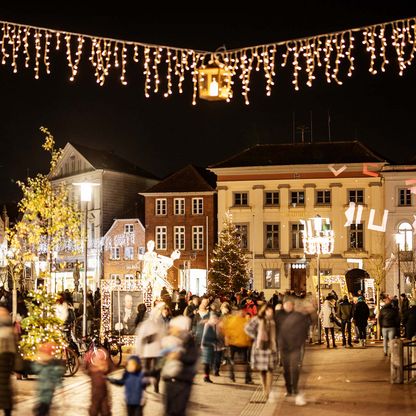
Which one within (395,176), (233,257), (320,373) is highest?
(395,176)

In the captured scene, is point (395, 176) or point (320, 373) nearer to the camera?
point (320, 373)

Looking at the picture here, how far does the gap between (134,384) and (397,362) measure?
7.97 metres

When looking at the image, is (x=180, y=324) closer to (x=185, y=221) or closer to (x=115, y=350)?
(x=115, y=350)

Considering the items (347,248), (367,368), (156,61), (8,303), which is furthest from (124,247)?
(156,61)

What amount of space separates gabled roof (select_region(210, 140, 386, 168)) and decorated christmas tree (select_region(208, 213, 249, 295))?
625 cm

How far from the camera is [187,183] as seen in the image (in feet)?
209

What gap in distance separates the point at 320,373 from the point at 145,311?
19.6 ft

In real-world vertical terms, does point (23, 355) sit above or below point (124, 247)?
below

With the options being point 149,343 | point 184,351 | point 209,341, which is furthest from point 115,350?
point 184,351

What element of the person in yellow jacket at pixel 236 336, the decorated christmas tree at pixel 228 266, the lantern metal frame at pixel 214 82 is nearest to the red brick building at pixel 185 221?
the decorated christmas tree at pixel 228 266

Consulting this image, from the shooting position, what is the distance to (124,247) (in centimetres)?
6456

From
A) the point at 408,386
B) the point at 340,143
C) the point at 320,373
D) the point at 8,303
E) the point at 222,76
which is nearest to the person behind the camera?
the point at 222,76

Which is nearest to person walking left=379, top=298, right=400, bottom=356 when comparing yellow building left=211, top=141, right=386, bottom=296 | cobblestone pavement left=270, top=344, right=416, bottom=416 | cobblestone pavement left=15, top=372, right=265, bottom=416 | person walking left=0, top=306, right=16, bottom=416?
cobblestone pavement left=270, top=344, right=416, bottom=416

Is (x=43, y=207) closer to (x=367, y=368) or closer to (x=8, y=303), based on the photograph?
(x=8, y=303)
